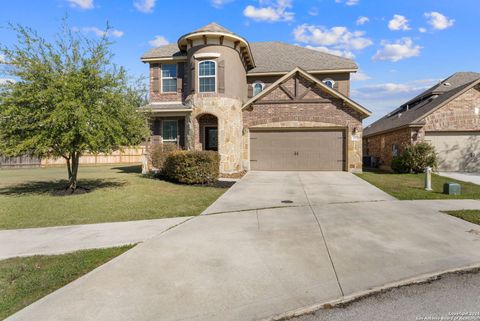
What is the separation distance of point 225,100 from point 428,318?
1407 cm

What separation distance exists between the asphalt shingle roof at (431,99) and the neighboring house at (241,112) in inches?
181

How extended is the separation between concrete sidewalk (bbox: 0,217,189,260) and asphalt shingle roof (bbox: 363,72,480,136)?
55.2ft

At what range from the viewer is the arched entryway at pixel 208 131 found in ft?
55.1

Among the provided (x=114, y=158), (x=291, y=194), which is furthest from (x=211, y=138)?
Result: (x=114, y=158)

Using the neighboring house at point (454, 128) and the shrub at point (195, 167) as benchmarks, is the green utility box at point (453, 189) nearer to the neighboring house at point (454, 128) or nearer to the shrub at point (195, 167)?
the neighboring house at point (454, 128)

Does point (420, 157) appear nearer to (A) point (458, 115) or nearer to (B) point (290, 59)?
(A) point (458, 115)

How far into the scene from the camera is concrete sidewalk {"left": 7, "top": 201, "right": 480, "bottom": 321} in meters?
3.10

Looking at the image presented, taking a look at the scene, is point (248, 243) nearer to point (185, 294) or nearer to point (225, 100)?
point (185, 294)

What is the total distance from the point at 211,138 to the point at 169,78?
468 cm

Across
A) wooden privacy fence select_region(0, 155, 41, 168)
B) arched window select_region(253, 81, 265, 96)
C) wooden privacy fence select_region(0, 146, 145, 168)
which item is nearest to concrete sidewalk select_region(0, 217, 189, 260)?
arched window select_region(253, 81, 265, 96)

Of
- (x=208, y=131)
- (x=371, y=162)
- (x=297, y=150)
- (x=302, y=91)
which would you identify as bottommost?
(x=371, y=162)

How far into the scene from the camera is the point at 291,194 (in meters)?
9.77

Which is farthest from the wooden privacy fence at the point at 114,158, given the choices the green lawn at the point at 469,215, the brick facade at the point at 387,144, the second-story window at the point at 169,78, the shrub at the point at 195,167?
the green lawn at the point at 469,215

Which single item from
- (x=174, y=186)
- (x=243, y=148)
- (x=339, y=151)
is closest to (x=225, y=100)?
(x=243, y=148)
